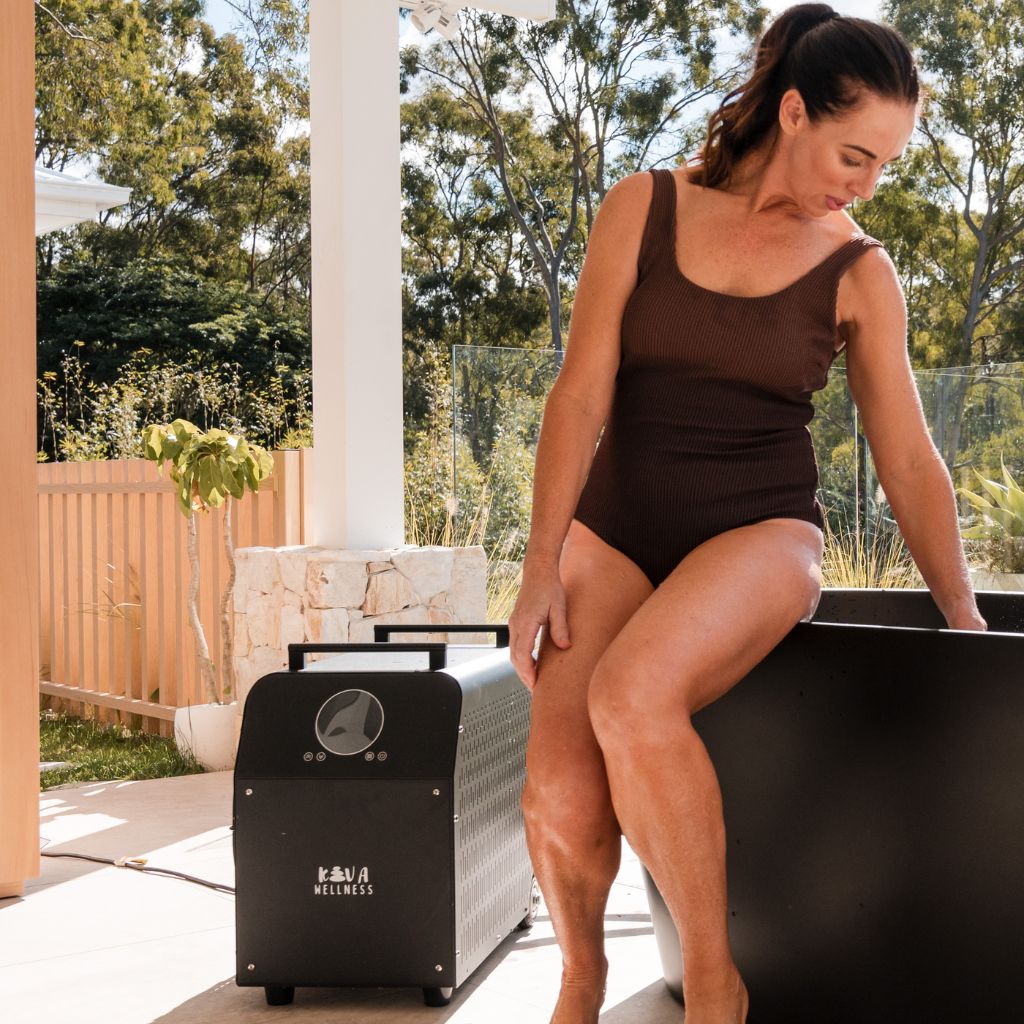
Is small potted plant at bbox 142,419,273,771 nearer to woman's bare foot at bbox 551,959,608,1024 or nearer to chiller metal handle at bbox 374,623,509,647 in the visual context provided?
chiller metal handle at bbox 374,623,509,647

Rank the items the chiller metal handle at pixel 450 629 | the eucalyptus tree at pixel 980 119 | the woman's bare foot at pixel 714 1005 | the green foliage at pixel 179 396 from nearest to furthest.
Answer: the woman's bare foot at pixel 714 1005 → the chiller metal handle at pixel 450 629 → the green foliage at pixel 179 396 → the eucalyptus tree at pixel 980 119

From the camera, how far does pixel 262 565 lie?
4.64 m

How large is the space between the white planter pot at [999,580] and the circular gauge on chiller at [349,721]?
170 inches

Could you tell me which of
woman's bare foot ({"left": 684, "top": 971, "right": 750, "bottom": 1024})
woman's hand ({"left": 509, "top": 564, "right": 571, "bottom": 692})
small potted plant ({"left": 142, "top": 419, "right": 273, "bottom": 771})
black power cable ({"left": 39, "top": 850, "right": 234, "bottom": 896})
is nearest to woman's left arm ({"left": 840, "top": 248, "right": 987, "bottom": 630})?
woman's hand ({"left": 509, "top": 564, "right": 571, "bottom": 692})

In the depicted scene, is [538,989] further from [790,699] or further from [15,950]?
[15,950]

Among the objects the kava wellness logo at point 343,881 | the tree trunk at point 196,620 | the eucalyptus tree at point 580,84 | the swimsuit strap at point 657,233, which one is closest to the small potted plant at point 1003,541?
the tree trunk at point 196,620

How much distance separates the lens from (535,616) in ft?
5.62

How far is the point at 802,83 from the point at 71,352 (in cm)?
1765

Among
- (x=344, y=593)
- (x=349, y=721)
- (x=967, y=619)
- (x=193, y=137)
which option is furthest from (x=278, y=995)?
(x=193, y=137)

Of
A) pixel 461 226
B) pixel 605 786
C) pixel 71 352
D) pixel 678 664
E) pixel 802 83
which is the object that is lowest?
pixel 605 786

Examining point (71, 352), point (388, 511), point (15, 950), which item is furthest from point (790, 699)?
point (71, 352)

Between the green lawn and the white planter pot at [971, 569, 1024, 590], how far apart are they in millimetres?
3601

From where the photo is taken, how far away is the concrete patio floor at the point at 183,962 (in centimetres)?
220

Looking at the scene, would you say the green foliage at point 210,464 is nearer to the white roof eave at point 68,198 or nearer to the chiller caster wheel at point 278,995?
the white roof eave at point 68,198
